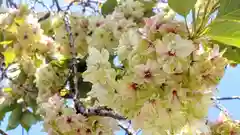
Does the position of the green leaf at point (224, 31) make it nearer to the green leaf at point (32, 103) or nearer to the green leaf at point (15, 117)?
the green leaf at point (32, 103)

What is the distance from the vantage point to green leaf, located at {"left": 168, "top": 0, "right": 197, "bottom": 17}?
94 centimetres

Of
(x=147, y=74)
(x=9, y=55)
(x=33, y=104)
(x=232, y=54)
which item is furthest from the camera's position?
(x=33, y=104)

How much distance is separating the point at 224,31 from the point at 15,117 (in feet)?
3.32

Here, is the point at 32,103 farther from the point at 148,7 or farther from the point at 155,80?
the point at 155,80

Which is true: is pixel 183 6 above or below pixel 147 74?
above

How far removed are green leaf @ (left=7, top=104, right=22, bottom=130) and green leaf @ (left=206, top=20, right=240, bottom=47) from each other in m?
0.98

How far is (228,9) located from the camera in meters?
0.94

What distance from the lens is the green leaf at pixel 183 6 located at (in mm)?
941

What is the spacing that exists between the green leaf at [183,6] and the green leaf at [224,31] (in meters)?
0.05

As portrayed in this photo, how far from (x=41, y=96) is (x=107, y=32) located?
0.26m

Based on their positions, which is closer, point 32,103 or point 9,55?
point 9,55

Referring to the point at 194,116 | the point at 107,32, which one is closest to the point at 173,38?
the point at 194,116

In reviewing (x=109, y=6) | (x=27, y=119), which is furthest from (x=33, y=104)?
(x=109, y=6)

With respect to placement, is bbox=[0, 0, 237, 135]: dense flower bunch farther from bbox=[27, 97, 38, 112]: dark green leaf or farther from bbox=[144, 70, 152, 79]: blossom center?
bbox=[27, 97, 38, 112]: dark green leaf
